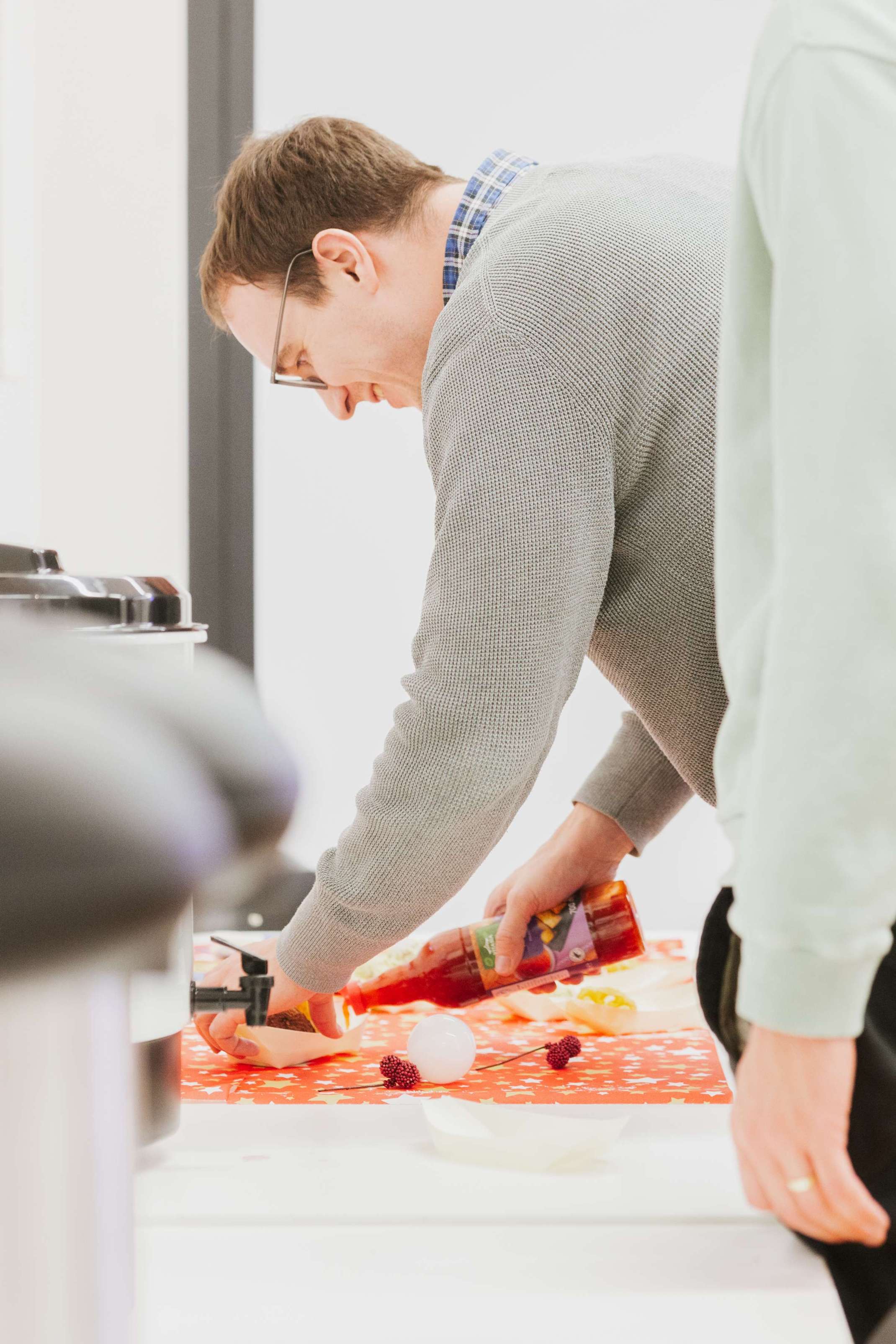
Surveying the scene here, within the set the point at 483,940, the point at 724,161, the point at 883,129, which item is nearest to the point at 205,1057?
the point at 483,940

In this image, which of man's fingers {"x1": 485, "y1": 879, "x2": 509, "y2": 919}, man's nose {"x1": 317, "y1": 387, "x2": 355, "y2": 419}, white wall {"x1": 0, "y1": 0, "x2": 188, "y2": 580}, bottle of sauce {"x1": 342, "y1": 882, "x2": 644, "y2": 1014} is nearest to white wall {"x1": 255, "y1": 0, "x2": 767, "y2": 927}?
white wall {"x1": 0, "y1": 0, "x2": 188, "y2": 580}

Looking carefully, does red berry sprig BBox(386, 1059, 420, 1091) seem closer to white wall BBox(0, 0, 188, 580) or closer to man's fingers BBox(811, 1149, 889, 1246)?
man's fingers BBox(811, 1149, 889, 1246)

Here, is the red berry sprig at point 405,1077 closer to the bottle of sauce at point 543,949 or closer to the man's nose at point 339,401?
the bottle of sauce at point 543,949

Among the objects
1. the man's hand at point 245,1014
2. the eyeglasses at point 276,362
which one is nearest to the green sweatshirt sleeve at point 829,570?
the man's hand at point 245,1014

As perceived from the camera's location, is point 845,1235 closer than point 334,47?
Yes

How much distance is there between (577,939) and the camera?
103cm

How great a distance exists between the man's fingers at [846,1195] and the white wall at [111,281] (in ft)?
4.70

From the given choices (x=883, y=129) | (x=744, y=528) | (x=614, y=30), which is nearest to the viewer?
(x=883, y=129)

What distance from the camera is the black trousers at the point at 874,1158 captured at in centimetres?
54

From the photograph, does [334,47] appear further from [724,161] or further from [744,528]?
[744,528]

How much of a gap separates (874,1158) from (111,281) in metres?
1.67

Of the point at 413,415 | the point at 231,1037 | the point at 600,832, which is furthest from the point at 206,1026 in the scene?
the point at 413,415

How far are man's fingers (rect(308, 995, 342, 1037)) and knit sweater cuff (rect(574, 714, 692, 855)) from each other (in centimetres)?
31

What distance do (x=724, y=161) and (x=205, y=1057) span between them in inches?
61.0
